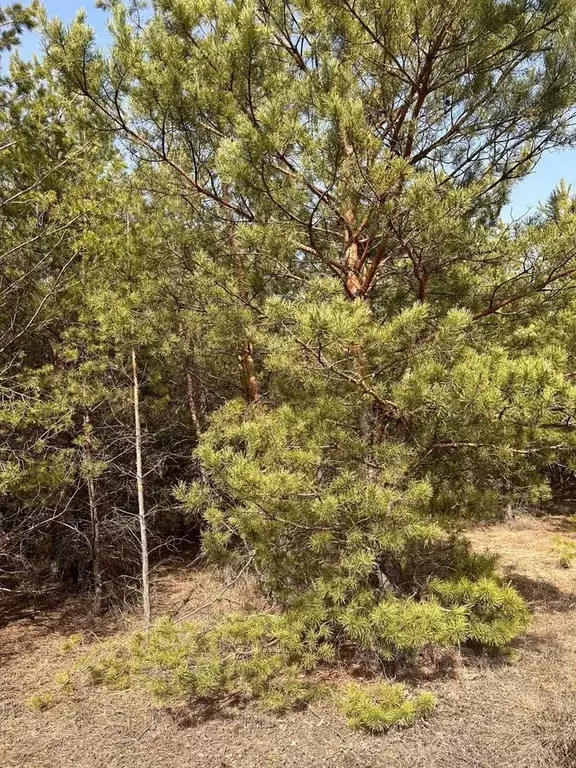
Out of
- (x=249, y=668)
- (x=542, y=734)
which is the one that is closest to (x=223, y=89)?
(x=249, y=668)

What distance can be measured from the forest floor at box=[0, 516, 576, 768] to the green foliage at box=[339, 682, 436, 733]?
0.29 feet

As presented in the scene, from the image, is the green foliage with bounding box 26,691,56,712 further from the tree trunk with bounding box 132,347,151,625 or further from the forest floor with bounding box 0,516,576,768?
the tree trunk with bounding box 132,347,151,625

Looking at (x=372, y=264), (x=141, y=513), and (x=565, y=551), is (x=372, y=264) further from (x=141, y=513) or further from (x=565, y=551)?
(x=565, y=551)

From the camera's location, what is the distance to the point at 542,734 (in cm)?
350

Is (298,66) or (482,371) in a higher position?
(298,66)

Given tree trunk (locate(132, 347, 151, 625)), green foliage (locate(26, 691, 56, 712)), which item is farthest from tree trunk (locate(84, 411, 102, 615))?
green foliage (locate(26, 691, 56, 712))

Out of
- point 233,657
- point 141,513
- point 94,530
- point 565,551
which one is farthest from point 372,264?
point 565,551

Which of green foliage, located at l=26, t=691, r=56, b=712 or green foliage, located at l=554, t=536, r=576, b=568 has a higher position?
green foliage, located at l=554, t=536, r=576, b=568

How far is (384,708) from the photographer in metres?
3.59

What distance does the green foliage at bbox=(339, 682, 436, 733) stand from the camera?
356cm

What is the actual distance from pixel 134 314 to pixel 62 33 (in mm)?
2480

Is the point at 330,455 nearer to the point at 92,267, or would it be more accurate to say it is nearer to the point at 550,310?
the point at 550,310

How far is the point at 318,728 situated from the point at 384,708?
0.59 metres

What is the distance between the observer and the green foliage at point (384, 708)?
11.7 ft
